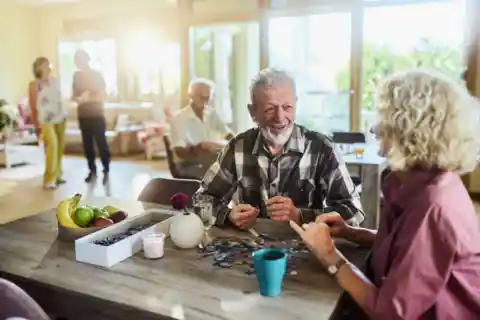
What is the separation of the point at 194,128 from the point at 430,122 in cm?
323

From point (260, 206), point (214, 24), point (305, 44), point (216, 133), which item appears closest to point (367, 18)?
point (305, 44)

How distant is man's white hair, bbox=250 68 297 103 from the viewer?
201 centimetres

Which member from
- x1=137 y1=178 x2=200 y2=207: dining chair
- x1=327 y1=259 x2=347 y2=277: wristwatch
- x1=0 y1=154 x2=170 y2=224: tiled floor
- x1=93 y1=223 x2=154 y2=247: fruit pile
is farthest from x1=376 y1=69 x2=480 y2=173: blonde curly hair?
x1=0 y1=154 x2=170 y2=224: tiled floor

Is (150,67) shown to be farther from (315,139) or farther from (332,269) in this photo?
(332,269)

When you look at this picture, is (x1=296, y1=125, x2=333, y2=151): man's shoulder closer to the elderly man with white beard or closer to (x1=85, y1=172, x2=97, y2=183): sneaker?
Result: the elderly man with white beard

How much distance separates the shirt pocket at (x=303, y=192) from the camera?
2.00 meters

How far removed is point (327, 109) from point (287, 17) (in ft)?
4.01

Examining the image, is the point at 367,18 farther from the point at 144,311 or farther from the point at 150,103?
the point at 144,311

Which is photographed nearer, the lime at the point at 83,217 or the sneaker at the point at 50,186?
the lime at the point at 83,217

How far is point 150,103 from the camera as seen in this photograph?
29.5 ft

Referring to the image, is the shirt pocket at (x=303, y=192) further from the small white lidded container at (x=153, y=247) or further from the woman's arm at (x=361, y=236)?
the small white lidded container at (x=153, y=247)

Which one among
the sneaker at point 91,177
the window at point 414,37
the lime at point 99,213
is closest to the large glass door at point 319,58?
the window at point 414,37

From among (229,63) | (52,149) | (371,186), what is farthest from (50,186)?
(371,186)

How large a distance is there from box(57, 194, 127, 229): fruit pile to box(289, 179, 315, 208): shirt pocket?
652mm
